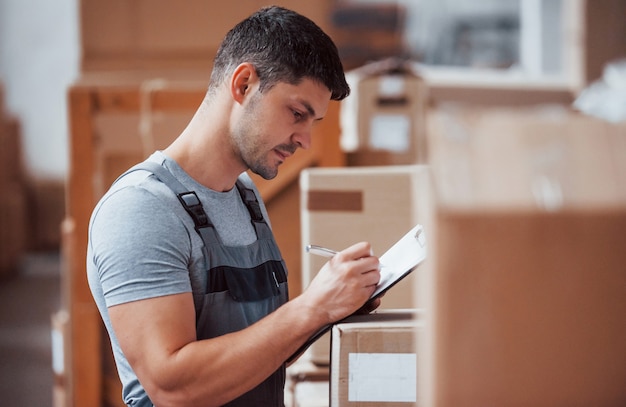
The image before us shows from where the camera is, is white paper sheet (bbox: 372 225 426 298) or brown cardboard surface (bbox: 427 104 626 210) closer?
brown cardboard surface (bbox: 427 104 626 210)

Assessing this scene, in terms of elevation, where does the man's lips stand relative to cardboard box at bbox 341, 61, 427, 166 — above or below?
below

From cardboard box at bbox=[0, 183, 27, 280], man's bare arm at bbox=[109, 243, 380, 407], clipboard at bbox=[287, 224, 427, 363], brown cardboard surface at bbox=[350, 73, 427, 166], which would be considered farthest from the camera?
cardboard box at bbox=[0, 183, 27, 280]

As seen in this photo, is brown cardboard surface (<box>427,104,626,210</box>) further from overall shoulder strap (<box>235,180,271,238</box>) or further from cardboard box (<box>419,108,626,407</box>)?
overall shoulder strap (<box>235,180,271,238</box>)

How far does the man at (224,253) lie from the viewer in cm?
125

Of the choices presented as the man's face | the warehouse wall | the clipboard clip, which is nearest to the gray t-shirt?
the man's face

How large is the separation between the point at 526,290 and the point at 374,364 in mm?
691

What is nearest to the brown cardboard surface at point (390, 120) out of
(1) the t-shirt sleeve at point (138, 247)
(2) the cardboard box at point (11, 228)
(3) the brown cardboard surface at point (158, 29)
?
(3) the brown cardboard surface at point (158, 29)

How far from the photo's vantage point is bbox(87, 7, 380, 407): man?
4.09ft

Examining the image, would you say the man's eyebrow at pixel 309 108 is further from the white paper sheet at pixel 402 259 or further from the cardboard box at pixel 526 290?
the cardboard box at pixel 526 290

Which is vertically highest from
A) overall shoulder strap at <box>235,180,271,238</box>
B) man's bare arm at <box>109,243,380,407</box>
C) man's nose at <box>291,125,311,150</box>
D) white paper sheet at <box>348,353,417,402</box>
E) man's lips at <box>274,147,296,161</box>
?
man's nose at <box>291,125,311,150</box>

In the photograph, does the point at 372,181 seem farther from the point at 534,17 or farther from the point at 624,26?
the point at 534,17

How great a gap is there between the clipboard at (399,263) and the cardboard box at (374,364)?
0.19 ft

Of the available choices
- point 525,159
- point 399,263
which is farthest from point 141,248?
point 525,159

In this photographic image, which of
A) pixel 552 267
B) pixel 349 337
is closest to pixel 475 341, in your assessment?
pixel 552 267
